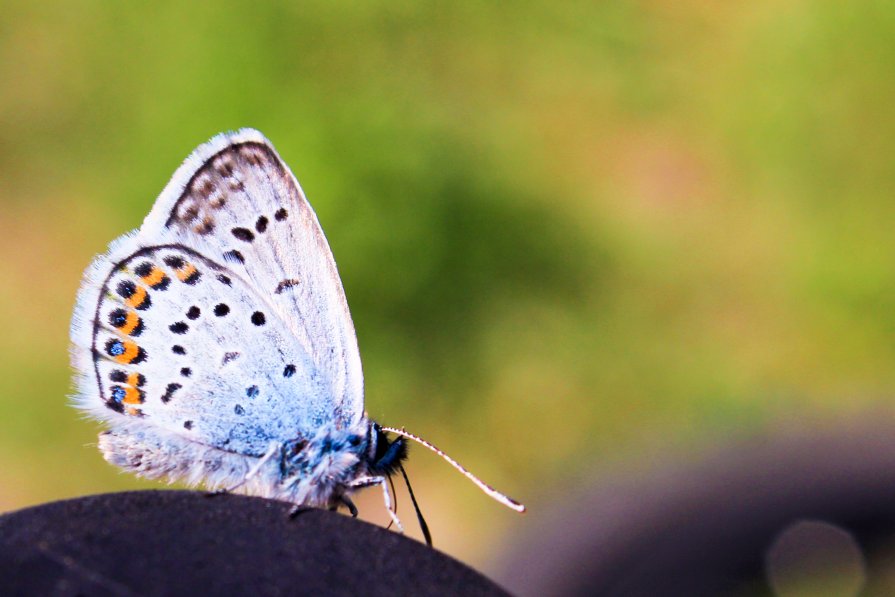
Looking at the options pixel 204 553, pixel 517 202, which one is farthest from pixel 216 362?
pixel 517 202

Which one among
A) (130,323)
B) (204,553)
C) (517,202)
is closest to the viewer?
(204,553)

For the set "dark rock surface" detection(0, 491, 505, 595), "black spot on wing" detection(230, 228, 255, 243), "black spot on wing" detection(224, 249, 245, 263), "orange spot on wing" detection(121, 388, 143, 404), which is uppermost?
"dark rock surface" detection(0, 491, 505, 595)

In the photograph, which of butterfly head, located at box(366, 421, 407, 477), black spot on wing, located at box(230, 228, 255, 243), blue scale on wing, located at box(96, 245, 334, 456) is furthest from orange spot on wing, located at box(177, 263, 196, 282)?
butterfly head, located at box(366, 421, 407, 477)

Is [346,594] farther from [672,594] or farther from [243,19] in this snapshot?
[243,19]

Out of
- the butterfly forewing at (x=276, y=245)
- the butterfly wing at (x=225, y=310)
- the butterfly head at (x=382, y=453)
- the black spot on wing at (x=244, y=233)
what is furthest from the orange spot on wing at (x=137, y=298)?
the butterfly head at (x=382, y=453)

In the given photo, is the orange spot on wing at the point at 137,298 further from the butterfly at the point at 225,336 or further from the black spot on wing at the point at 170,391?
the black spot on wing at the point at 170,391

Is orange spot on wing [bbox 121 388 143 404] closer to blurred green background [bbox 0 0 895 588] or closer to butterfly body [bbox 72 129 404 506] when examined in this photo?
butterfly body [bbox 72 129 404 506]

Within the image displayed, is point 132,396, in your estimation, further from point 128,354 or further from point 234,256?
point 234,256
